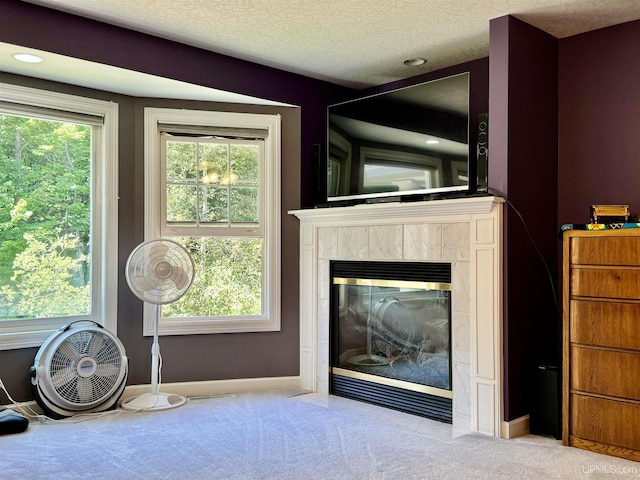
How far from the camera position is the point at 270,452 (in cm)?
302

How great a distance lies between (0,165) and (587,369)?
12.0 ft

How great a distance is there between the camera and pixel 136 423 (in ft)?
11.7

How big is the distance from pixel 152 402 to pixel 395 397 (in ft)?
5.24

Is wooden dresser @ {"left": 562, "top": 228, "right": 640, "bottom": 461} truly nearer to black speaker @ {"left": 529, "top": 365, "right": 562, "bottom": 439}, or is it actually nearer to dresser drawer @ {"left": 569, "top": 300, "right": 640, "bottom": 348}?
dresser drawer @ {"left": 569, "top": 300, "right": 640, "bottom": 348}

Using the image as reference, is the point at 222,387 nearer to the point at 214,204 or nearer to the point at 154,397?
the point at 154,397

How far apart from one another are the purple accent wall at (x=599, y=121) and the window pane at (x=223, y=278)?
7.19ft

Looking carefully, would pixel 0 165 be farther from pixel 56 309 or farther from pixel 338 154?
pixel 338 154

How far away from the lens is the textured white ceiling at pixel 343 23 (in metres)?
3.26

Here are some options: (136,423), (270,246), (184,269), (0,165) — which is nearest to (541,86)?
(270,246)

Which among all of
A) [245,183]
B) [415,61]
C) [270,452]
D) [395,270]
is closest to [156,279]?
[245,183]

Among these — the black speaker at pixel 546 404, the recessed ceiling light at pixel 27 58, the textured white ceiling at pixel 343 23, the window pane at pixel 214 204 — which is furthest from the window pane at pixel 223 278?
the black speaker at pixel 546 404

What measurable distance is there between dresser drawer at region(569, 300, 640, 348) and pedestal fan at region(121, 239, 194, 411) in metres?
2.36

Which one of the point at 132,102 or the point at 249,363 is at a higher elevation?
the point at 132,102

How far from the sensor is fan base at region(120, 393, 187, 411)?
3.85 meters
